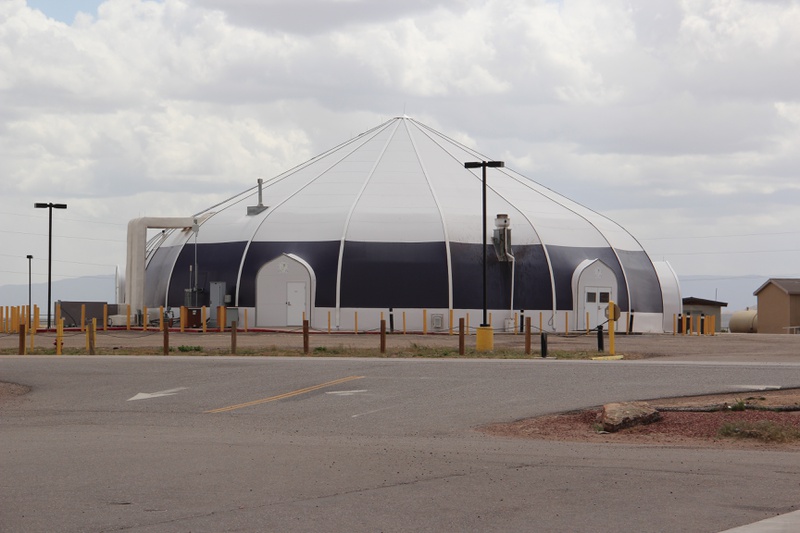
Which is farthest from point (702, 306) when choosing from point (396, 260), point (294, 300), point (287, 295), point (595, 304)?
point (287, 295)

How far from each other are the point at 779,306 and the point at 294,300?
36641 mm

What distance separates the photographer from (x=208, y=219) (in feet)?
179

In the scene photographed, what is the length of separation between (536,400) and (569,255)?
3305 cm

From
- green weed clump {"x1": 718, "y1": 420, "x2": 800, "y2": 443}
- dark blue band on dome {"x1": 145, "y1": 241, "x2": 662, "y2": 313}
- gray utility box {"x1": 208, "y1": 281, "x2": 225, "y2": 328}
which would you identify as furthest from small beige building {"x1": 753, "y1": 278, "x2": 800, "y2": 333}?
green weed clump {"x1": 718, "y1": 420, "x2": 800, "y2": 443}

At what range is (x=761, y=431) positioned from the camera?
14352 mm

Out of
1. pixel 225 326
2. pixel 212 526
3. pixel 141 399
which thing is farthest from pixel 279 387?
pixel 225 326

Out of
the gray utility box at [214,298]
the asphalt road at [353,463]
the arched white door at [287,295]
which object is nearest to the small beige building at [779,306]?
the arched white door at [287,295]

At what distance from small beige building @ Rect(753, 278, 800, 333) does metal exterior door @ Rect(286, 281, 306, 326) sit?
110 feet

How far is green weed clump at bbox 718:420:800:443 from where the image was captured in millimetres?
14227

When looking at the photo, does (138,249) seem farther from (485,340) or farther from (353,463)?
(353,463)

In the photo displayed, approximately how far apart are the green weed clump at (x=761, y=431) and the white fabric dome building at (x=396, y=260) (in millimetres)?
32934

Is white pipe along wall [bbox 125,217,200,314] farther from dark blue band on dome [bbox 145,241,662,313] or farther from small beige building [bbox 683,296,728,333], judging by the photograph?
small beige building [bbox 683,296,728,333]

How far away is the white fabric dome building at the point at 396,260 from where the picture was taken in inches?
1900

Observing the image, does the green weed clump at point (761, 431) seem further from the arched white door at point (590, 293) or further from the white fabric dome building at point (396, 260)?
the arched white door at point (590, 293)
